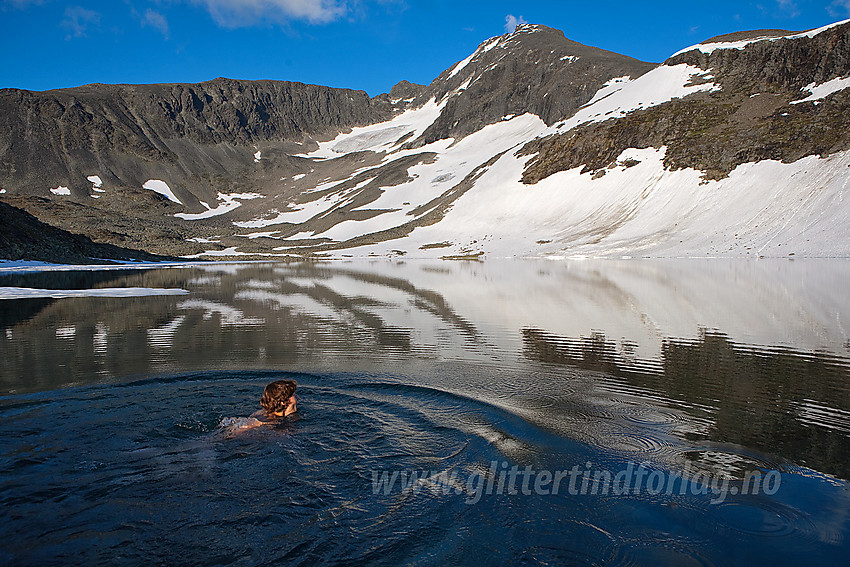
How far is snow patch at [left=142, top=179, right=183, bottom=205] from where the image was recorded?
176 m

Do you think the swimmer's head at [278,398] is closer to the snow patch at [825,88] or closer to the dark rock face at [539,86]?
the snow patch at [825,88]

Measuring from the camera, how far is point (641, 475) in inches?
293

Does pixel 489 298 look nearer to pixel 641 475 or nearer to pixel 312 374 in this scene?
pixel 312 374

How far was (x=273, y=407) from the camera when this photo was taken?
9.62 metres

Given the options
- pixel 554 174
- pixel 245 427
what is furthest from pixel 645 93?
pixel 245 427

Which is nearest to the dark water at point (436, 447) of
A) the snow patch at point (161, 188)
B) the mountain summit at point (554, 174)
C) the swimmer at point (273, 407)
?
the swimmer at point (273, 407)

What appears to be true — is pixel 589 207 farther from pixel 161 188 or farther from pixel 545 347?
pixel 161 188

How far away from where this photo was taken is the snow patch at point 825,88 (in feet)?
273

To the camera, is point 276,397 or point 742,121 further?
point 742,121

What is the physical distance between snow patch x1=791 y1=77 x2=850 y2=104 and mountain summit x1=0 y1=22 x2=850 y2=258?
0.38 m

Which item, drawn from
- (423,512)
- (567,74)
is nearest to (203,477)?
(423,512)

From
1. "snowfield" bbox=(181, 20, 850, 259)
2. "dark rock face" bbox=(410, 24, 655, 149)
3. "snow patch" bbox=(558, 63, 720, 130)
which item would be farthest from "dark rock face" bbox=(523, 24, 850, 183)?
"dark rock face" bbox=(410, 24, 655, 149)

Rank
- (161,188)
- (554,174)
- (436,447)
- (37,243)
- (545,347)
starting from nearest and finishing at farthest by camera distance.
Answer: (436,447) < (545,347) < (37,243) < (554,174) < (161,188)

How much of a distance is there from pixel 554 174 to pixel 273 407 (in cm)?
10511
